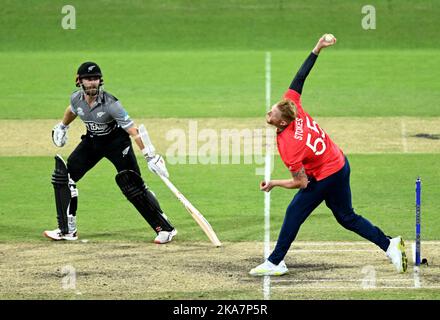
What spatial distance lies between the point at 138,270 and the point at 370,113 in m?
12.5

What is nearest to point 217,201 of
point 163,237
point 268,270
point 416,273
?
point 163,237

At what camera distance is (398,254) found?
40.5 feet

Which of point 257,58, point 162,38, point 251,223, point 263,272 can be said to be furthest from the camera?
point 162,38

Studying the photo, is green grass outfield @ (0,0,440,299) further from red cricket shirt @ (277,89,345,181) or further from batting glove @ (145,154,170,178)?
red cricket shirt @ (277,89,345,181)

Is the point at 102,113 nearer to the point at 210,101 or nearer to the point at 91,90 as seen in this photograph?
the point at 91,90

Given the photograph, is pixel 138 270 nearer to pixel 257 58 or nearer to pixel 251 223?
pixel 251 223

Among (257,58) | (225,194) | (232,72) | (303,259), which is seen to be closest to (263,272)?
(303,259)

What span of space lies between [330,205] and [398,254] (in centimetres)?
96

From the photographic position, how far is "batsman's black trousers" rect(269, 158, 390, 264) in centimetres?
1231

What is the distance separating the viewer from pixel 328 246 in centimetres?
1381

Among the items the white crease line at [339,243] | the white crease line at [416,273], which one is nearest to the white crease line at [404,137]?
the white crease line at [339,243]

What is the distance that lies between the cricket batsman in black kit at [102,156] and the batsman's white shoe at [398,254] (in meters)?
3.20

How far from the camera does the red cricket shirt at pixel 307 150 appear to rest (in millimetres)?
11969

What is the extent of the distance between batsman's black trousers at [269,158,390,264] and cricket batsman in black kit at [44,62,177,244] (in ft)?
7.48
